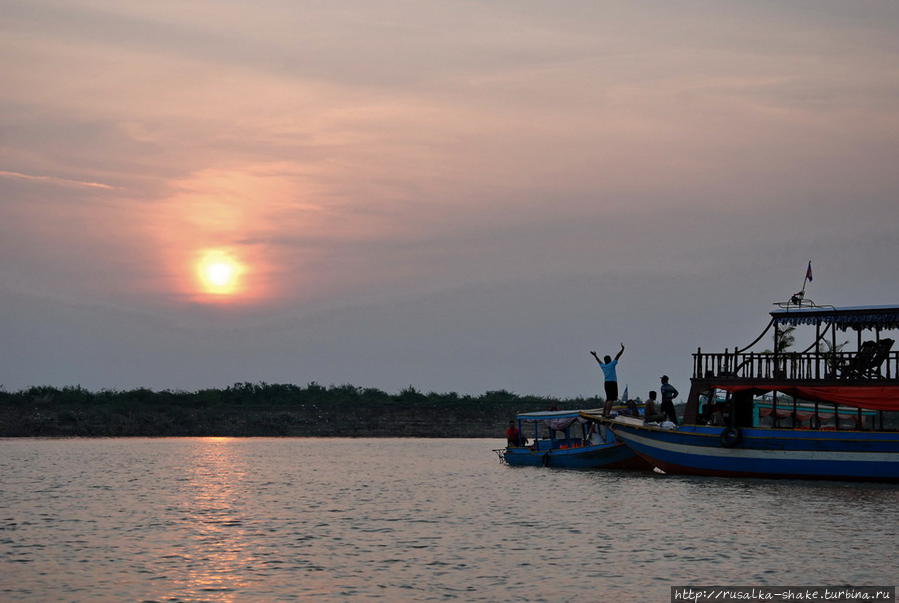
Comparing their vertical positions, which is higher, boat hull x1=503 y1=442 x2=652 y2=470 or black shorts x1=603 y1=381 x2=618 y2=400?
black shorts x1=603 y1=381 x2=618 y2=400

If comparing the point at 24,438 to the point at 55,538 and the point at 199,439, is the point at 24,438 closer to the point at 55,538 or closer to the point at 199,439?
the point at 199,439

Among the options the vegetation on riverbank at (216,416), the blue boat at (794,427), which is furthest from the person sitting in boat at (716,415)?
the vegetation on riverbank at (216,416)

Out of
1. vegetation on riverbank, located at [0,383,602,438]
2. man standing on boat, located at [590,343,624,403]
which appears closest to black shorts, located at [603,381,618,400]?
man standing on boat, located at [590,343,624,403]

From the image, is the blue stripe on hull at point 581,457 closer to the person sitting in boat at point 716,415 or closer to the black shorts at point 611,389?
the black shorts at point 611,389

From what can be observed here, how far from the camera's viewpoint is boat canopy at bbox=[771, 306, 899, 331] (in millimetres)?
36250

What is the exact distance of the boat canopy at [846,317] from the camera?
3625cm

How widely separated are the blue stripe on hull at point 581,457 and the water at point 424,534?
2.78 ft

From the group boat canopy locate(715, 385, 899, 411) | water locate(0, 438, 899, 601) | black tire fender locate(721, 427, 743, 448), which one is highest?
boat canopy locate(715, 385, 899, 411)

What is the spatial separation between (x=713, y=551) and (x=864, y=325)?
55.6ft

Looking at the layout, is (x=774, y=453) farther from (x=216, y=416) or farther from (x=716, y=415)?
(x=216, y=416)

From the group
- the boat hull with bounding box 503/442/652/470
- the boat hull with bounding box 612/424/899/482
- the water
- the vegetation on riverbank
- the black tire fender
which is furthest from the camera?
the vegetation on riverbank

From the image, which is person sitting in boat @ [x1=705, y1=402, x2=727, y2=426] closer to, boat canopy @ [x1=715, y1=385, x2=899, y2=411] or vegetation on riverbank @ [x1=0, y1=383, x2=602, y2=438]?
boat canopy @ [x1=715, y1=385, x2=899, y2=411]

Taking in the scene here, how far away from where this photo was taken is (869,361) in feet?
121

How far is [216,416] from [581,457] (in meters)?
47.4
